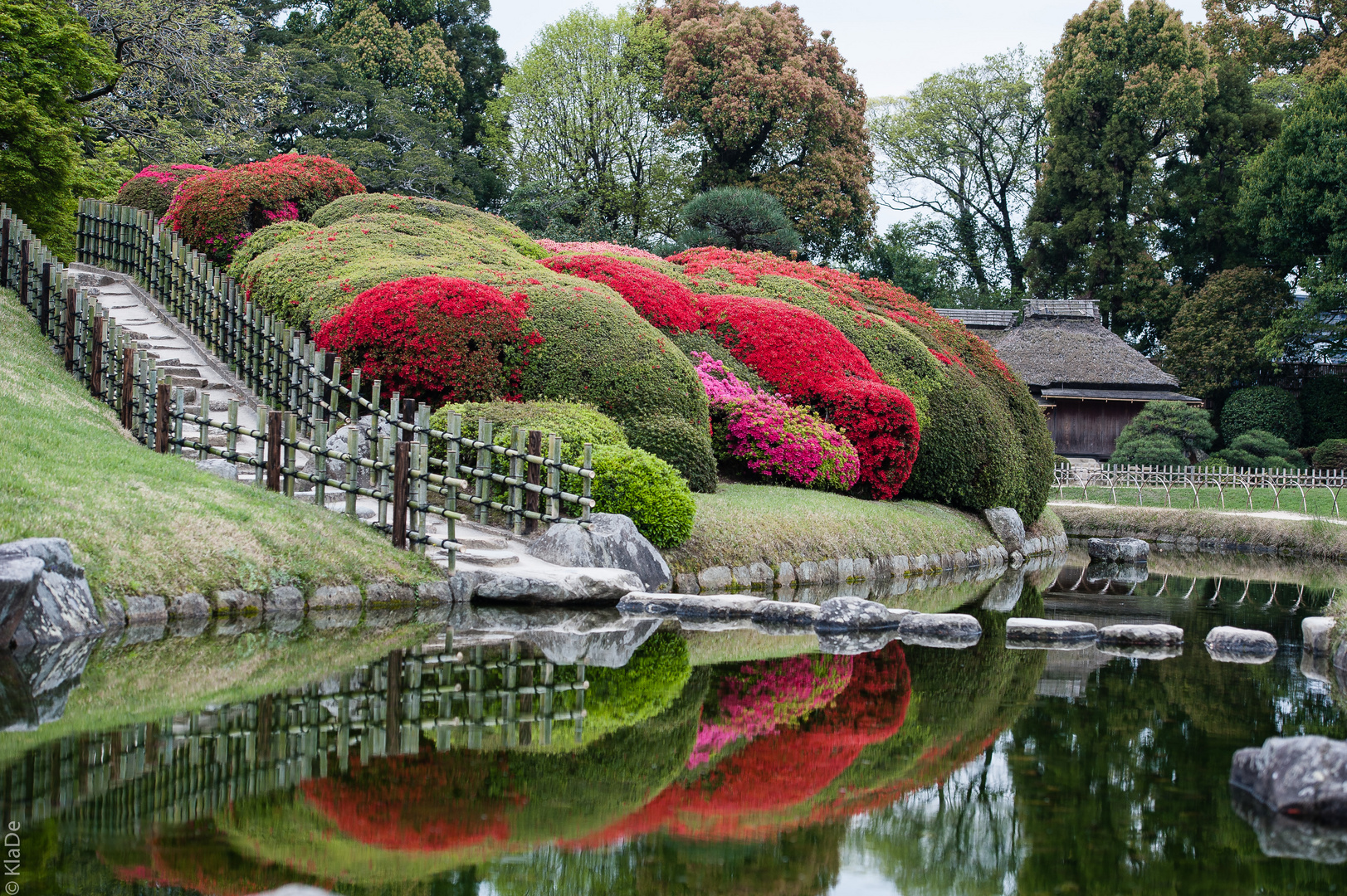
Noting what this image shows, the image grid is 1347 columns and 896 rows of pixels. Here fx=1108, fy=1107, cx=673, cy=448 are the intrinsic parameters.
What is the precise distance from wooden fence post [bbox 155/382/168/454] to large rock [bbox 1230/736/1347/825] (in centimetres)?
1117

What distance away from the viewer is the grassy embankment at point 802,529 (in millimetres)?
13922

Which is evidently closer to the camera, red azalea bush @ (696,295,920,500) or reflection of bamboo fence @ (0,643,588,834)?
reflection of bamboo fence @ (0,643,588,834)

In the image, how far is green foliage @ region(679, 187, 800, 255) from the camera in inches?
1455

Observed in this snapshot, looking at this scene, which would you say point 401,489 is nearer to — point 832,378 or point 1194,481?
point 832,378

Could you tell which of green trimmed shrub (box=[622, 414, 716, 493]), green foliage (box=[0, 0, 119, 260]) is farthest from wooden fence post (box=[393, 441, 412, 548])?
green foliage (box=[0, 0, 119, 260])

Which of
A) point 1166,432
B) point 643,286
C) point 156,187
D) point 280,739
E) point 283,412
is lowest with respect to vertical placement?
point 280,739

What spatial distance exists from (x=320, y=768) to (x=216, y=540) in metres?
5.15

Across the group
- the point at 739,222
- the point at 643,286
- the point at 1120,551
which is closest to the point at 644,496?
the point at 643,286

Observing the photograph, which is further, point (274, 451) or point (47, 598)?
point (274, 451)

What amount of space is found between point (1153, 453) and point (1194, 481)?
213 cm

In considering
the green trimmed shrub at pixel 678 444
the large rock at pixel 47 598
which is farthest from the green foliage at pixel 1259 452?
the large rock at pixel 47 598

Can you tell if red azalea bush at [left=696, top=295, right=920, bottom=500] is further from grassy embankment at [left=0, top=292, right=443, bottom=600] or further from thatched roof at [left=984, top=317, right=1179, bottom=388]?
thatched roof at [left=984, top=317, right=1179, bottom=388]

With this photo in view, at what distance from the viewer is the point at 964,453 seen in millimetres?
20250

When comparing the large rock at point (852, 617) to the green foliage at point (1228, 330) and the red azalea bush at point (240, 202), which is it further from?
the green foliage at point (1228, 330)
